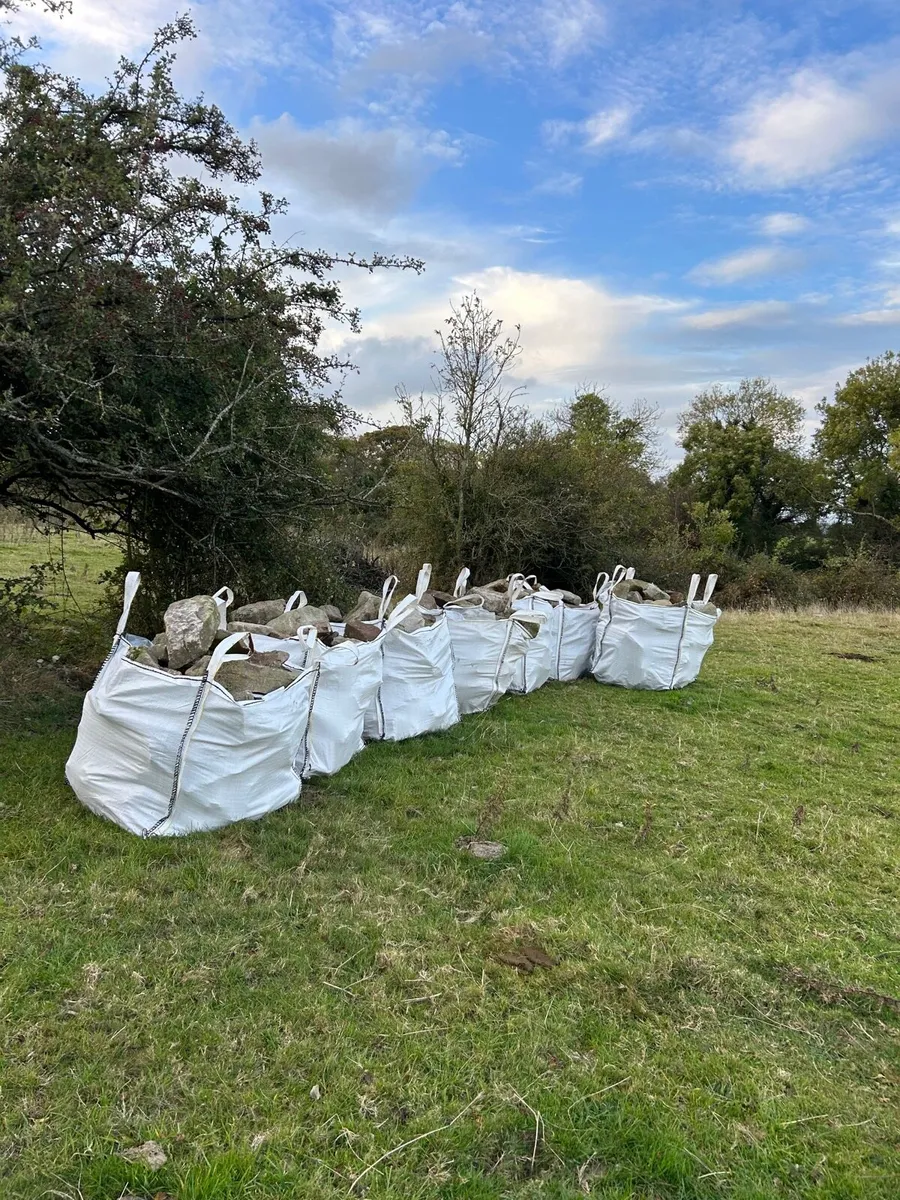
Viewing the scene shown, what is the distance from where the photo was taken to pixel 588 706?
6109mm

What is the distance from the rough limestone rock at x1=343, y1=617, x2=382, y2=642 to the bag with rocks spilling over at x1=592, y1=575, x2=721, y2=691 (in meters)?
3.29

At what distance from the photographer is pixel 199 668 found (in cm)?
318

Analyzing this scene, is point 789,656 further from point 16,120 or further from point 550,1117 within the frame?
point 16,120

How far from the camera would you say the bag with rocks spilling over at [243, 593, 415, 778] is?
12.3 feet

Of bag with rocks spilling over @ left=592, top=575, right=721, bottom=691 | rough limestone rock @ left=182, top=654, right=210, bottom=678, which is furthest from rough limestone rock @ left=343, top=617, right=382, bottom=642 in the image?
bag with rocks spilling over @ left=592, top=575, right=721, bottom=691

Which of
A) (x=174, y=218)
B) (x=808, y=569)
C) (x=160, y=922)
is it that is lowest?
(x=160, y=922)

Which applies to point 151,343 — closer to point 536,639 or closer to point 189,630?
point 189,630

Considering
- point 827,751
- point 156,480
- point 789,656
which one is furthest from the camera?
point 789,656

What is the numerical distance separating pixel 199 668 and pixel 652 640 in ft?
15.7

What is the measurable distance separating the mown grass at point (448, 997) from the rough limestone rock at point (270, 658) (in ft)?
2.35

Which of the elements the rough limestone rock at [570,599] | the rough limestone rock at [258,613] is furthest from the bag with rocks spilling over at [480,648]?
the rough limestone rock at [570,599]

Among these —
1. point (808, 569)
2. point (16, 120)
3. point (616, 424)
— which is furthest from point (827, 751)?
point (808, 569)

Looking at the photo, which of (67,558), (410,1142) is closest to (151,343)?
(410,1142)

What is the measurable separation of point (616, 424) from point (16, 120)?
12958mm
